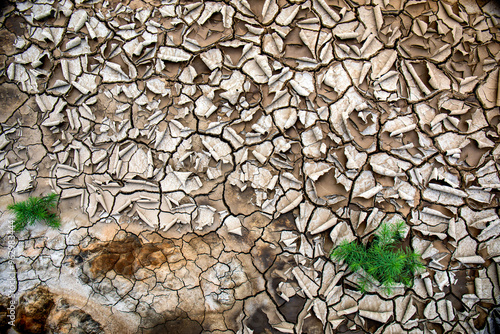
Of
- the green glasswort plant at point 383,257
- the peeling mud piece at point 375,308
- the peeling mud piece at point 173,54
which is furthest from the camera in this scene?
the peeling mud piece at point 173,54

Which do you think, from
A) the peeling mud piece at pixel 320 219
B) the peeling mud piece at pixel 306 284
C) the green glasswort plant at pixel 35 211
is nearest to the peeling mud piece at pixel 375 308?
the peeling mud piece at pixel 306 284

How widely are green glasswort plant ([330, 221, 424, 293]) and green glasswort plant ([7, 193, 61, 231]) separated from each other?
2400 millimetres

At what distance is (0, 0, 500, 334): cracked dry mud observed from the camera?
214 centimetres

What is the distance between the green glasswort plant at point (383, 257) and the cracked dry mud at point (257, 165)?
9 centimetres

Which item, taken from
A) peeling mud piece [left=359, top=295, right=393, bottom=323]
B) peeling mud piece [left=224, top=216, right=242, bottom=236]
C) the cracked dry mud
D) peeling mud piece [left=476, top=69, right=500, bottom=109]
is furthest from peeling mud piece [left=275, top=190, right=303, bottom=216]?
peeling mud piece [left=476, top=69, right=500, bottom=109]

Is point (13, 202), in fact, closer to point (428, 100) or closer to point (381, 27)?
point (381, 27)

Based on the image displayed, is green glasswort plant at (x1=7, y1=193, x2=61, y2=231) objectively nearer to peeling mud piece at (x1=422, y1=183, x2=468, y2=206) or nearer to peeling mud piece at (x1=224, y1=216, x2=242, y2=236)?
peeling mud piece at (x1=224, y1=216, x2=242, y2=236)

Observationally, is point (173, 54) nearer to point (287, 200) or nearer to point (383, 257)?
point (287, 200)

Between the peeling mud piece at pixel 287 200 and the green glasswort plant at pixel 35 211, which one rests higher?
the peeling mud piece at pixel 287 200

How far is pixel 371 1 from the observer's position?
2244mm

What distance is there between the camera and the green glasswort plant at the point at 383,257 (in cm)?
197

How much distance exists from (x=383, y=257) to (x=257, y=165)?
1.19 meters

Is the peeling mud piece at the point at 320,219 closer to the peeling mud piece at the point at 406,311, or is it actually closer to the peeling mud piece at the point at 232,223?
the peeling mud piece at the point at 232,223

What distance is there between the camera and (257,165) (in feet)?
7.21
